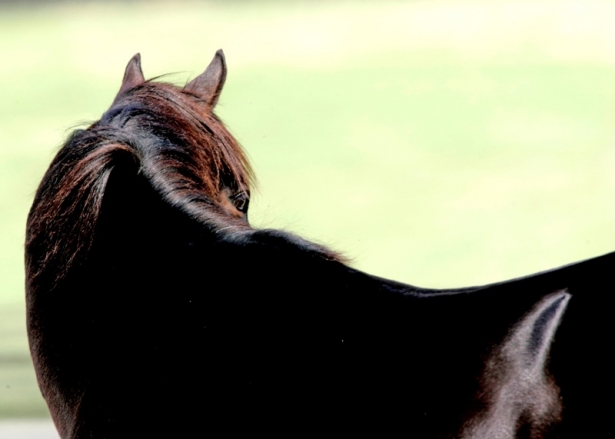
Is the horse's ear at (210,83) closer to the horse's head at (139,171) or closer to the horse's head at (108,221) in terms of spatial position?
the horse's head at (139,171)

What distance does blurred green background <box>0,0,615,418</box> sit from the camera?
7875 mm

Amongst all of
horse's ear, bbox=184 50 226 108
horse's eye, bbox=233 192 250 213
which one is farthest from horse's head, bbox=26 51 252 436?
horse's ear, bbox=184 50 226 108

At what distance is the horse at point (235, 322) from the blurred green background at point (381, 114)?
3346mm

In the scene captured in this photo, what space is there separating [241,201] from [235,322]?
66 cm

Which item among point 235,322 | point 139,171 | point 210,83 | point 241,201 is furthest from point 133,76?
point 235,322

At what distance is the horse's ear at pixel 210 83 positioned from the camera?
278 centimetres

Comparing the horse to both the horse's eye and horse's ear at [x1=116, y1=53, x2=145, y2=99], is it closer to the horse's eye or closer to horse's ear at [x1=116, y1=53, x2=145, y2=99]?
the horse's eye

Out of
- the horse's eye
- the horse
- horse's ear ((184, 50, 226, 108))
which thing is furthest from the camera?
horse's ear ((184, 50, 226, 108))

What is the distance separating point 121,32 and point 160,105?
10316mm

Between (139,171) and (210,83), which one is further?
(210,83)

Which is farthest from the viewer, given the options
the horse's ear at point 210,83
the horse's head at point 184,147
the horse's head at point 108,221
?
the horse's ear at point 210,83

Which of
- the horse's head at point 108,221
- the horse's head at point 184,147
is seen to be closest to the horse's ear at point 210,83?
the horse's head at point 184,147

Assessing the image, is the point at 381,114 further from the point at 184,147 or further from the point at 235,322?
the point at 235,322

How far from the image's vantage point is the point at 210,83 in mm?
2857
